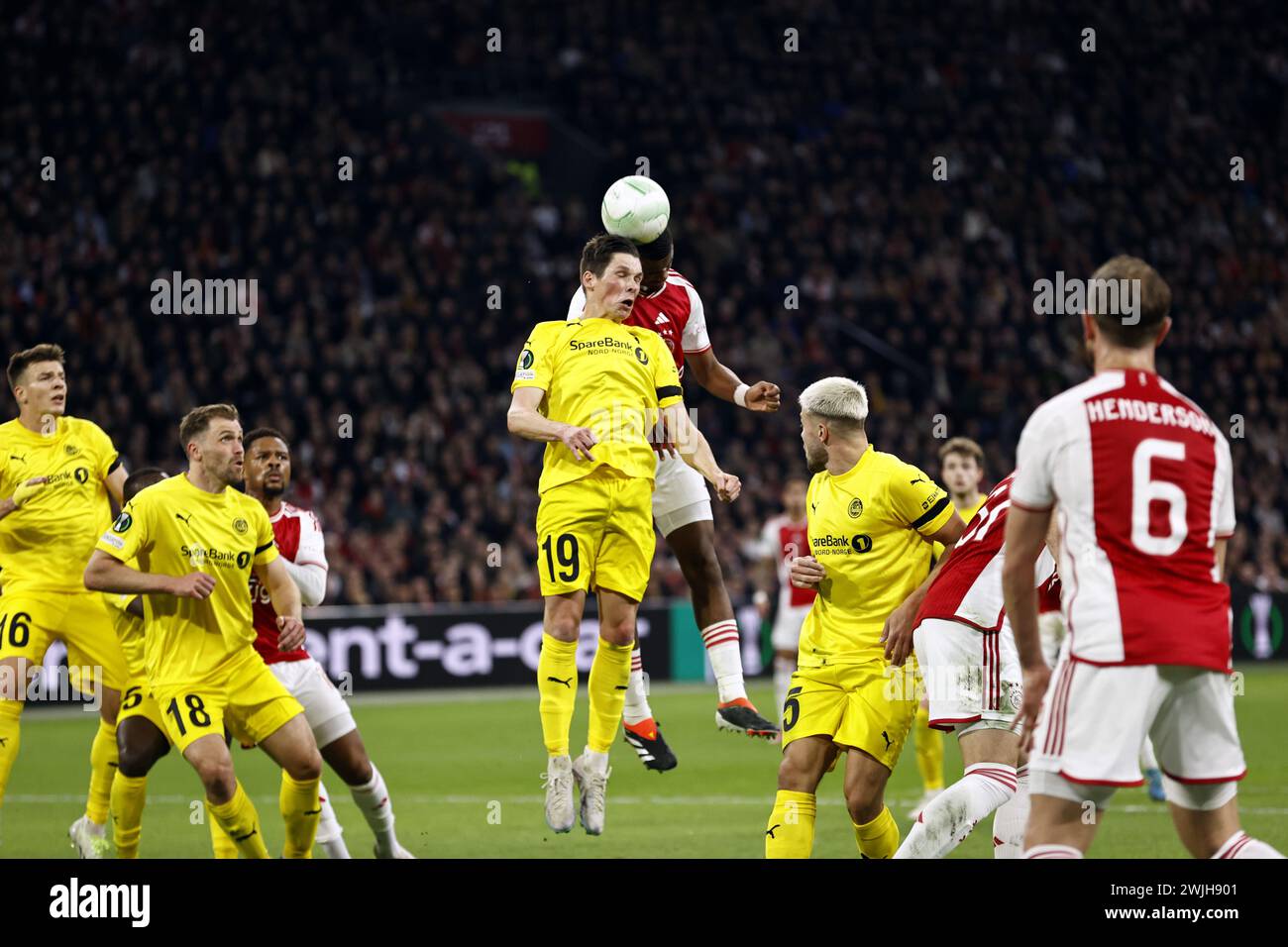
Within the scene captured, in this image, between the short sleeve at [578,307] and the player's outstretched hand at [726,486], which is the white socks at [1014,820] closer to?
the player's outstretched hand at [726,486]

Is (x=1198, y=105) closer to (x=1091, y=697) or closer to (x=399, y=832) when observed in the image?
(x=399, y=832)

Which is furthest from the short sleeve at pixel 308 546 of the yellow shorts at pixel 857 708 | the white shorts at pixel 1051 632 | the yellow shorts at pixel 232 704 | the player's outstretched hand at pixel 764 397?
the white shorts at pixel 1051 632

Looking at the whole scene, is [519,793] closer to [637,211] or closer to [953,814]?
[637,211]

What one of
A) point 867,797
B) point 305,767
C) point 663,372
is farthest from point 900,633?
point 305,767

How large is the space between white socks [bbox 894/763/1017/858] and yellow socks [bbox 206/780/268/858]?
122 inches

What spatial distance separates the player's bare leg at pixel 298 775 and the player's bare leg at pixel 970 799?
292cm

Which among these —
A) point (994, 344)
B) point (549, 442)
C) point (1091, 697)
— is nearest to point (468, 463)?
point (994, 344)

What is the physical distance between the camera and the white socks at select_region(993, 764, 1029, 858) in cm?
781

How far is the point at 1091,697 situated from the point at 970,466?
22.0 feet

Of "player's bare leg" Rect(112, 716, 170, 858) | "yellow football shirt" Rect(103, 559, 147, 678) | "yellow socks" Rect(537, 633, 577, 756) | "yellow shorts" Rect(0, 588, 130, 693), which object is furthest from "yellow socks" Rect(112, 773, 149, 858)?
"yellow socks" Rect(537, 633, 577, 756)

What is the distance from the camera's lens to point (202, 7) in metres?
28.1

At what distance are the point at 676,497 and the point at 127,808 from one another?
11.2 ft

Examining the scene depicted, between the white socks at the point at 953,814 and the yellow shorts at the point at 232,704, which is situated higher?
the yellow shorts at the point at 232,704

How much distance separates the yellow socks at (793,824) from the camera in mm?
7742
